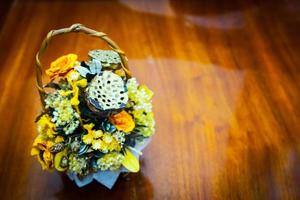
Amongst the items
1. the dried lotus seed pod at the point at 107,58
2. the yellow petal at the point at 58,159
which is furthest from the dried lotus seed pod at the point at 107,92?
the yellow petal at the point at 58,159

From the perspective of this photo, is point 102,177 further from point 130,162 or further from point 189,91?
point 189,91

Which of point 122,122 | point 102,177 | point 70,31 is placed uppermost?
point 70,31

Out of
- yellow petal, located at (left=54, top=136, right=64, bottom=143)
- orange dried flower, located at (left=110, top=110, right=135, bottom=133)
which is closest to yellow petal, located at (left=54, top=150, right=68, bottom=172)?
yellow petal, located at (left=54, top=136, right=64, bottom=143)

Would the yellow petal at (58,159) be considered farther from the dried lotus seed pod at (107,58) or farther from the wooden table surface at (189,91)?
the dried lotus seed pod at (107,58)

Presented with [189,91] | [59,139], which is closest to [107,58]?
[59,139]

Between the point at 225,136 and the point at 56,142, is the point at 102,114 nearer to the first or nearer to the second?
the point at 56,142

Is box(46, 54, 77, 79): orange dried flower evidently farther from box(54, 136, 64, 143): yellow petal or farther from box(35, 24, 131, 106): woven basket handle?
box(54, 136, 64, 143): yellow petal

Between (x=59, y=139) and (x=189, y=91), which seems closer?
(x=59, y=139)
